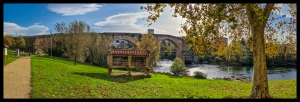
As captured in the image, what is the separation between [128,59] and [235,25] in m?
7.38

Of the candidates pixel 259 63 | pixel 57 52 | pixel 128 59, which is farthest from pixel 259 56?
pixel 57 52

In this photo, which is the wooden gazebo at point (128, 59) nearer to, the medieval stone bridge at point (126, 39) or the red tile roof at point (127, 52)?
the red tile roof at point (127, 52)

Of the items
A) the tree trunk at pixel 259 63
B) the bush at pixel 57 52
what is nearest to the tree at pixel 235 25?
the tree trunk at pixel 259 63

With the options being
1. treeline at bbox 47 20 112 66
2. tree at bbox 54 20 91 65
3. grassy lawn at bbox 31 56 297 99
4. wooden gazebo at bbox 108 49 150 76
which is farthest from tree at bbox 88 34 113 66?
grassy lawn at bbox 31 56 297 99

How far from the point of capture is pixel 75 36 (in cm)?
A: 2012

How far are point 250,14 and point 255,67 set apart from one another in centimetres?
155

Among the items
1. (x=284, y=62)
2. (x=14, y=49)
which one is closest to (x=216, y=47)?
(x=14, y=49)

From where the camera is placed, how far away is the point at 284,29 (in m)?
8.39

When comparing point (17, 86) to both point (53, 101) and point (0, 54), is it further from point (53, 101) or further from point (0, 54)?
point (53, 101)

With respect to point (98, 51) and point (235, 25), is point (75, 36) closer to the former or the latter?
point (98, 51)

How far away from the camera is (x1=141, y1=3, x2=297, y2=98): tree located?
6.55m

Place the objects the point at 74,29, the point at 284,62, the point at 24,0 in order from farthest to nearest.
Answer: the point at 74,29
the point at 284,62
the point at 24,0

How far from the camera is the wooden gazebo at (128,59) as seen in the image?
1265cm

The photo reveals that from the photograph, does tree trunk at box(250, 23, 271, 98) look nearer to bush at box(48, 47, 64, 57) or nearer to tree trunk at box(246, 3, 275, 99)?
tree trunk at box(246, 3, 275, 99)
